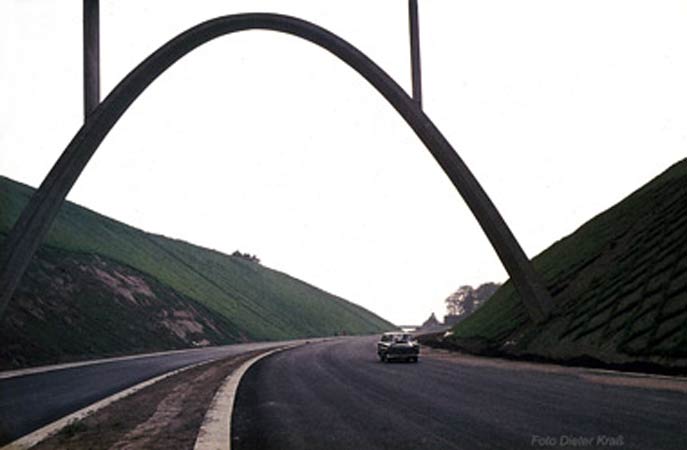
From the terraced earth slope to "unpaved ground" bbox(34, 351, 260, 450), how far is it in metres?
22.5

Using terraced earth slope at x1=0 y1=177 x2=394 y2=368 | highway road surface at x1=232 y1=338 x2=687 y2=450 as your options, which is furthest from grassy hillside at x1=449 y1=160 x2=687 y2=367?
terraced earth slope at x1=0 y1=177 x2=394 y2=368

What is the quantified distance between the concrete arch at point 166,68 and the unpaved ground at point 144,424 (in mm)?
16368

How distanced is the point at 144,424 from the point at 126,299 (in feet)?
184

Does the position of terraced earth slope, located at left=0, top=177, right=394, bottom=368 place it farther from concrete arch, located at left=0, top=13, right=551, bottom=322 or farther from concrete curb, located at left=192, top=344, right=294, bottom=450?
concrete curb, located at left=192, top=344, right=294, bottom=450

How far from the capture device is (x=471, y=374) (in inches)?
761

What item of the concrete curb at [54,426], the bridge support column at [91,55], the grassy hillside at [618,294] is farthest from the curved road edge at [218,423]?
the bridge support column at [91,55]

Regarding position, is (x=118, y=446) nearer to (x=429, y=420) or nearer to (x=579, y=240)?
(x=429, y=420)

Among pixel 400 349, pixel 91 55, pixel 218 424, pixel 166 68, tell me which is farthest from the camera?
pixel 166 68

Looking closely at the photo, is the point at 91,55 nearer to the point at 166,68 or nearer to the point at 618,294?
the point at 166,68

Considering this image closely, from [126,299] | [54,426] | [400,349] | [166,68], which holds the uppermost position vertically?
[166,68]

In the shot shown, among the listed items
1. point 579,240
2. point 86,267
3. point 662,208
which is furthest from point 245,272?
point 662,208

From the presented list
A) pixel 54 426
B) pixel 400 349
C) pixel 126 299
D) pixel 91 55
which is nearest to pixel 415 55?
pixel 400 349

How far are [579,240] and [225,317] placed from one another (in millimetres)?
56715

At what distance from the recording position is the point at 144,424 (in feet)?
33.2
